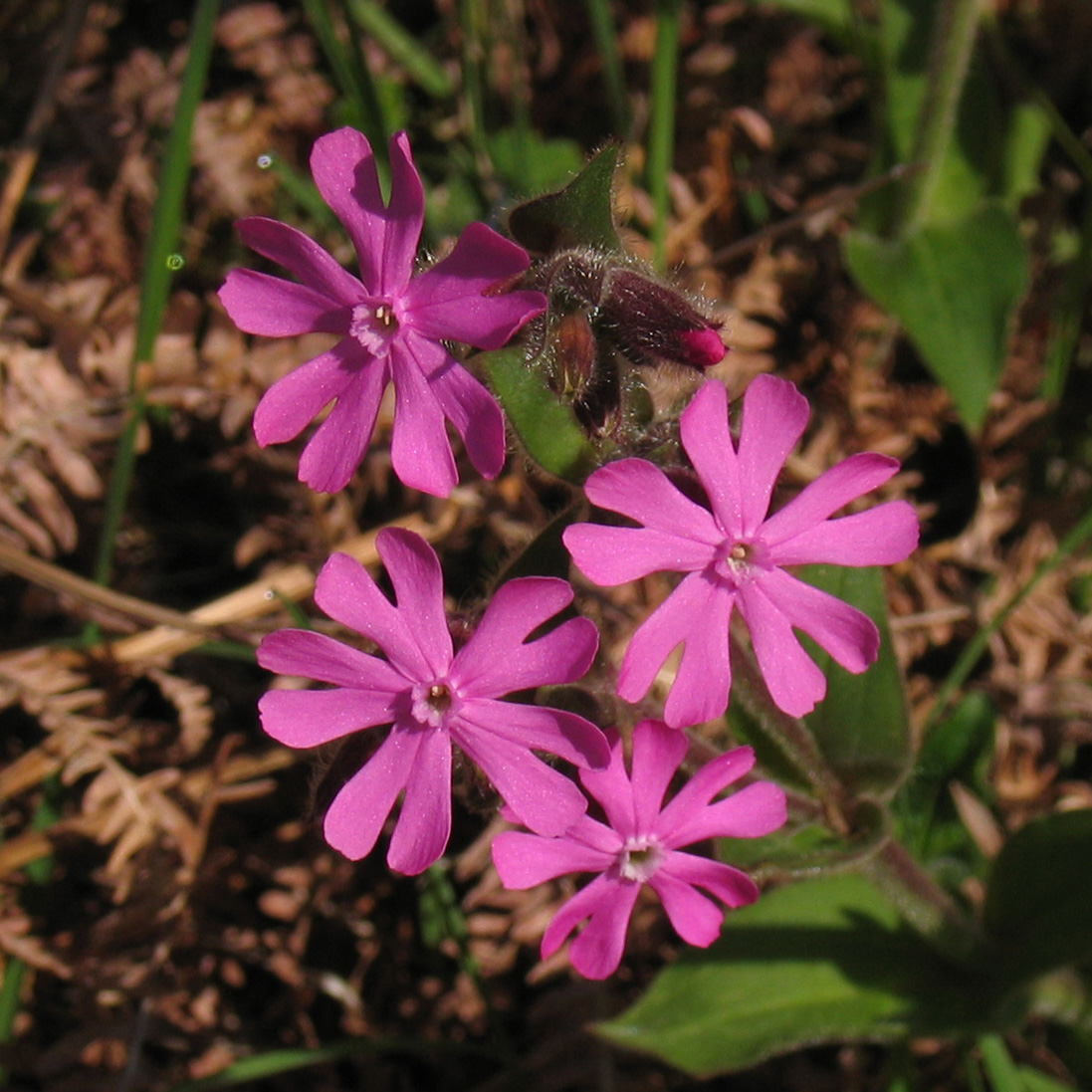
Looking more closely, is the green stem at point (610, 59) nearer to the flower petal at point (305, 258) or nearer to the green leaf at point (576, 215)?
the green leaf at point (576, 215)

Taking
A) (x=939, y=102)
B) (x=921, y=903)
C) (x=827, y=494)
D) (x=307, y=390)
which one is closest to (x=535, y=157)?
(x=939, y=102)

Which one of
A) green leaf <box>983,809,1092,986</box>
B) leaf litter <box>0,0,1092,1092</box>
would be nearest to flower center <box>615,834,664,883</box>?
leaf litter <box>0,0,1092,1092</box>

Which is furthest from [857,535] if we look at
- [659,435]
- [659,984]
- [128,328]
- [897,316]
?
[128,328]

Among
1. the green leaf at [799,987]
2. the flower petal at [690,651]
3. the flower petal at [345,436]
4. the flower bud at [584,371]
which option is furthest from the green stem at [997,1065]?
the flower petal at [345,436]

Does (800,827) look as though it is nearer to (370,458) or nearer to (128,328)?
(370,458)

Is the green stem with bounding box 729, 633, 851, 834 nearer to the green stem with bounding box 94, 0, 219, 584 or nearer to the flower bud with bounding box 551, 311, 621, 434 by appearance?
the flower bud with bounding box 551, 311, 621, 434
